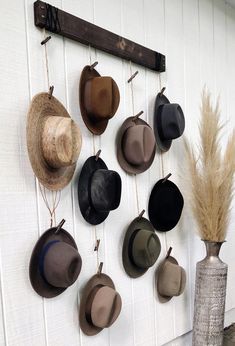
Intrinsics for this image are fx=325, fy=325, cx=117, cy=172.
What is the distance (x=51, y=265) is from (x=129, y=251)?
37 centimetres

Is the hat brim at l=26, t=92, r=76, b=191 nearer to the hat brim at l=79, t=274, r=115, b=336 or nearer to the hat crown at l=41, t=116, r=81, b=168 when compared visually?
the hat crown at l=41, t=116, r=81, b=168

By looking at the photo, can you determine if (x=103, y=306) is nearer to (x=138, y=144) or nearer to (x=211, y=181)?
(x=138, y=144)

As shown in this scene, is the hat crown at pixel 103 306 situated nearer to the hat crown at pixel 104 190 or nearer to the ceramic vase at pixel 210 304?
the hat crown at pixel 104 190

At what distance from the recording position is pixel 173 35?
1.41m

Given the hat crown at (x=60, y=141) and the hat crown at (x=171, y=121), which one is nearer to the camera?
the hat crown at (x=60, y=141)

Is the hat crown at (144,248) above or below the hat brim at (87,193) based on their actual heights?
below

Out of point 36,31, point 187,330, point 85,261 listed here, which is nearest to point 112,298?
point 85,261

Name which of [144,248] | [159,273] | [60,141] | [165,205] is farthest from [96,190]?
[159,273]

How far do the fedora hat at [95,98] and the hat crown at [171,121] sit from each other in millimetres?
320

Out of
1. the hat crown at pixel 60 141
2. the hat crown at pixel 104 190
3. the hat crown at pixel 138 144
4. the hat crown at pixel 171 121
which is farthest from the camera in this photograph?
the hat crown at pixel 171 121

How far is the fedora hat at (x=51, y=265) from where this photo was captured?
86 cm

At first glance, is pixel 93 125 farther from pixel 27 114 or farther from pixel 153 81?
pixel 153 81

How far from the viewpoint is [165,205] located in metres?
1.29

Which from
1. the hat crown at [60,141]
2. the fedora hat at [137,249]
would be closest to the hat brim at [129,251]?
the fedora hat at [137,249]
